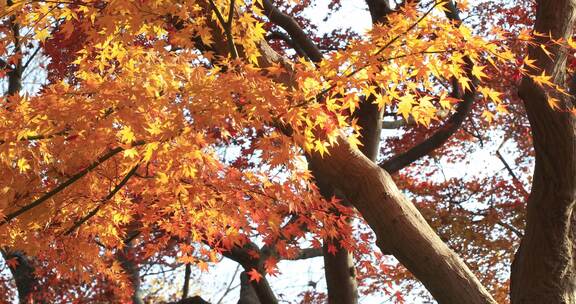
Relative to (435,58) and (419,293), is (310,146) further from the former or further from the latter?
(419,293)

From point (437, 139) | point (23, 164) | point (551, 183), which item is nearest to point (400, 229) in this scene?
point (551, 183)

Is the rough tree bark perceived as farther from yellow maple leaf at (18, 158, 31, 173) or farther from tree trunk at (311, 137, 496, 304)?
yellow maple leaf at (18, 158, 31, 173)

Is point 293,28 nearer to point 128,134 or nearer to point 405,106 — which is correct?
point 405,106

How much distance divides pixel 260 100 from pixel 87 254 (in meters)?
3.19

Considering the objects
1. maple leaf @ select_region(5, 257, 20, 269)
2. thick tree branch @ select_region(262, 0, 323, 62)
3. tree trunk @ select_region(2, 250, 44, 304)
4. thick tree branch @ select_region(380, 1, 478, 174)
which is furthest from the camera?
tree trunk @ select_region(2, 250, 44, 304)

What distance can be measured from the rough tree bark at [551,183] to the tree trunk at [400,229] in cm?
50

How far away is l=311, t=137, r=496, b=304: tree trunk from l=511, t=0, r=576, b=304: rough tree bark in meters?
0.50

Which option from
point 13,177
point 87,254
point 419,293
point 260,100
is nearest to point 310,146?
point 260,100

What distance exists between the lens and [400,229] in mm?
4863

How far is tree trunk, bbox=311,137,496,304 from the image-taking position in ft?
15.6

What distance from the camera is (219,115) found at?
4.29 metres

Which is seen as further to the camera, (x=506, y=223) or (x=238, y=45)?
(x=506, y=223)

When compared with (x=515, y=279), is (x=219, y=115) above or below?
above

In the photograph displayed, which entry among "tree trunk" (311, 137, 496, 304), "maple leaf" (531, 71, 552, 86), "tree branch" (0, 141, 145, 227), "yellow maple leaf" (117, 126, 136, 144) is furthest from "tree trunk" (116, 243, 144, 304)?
"maple leaf" (531, 71, 552, 86)
